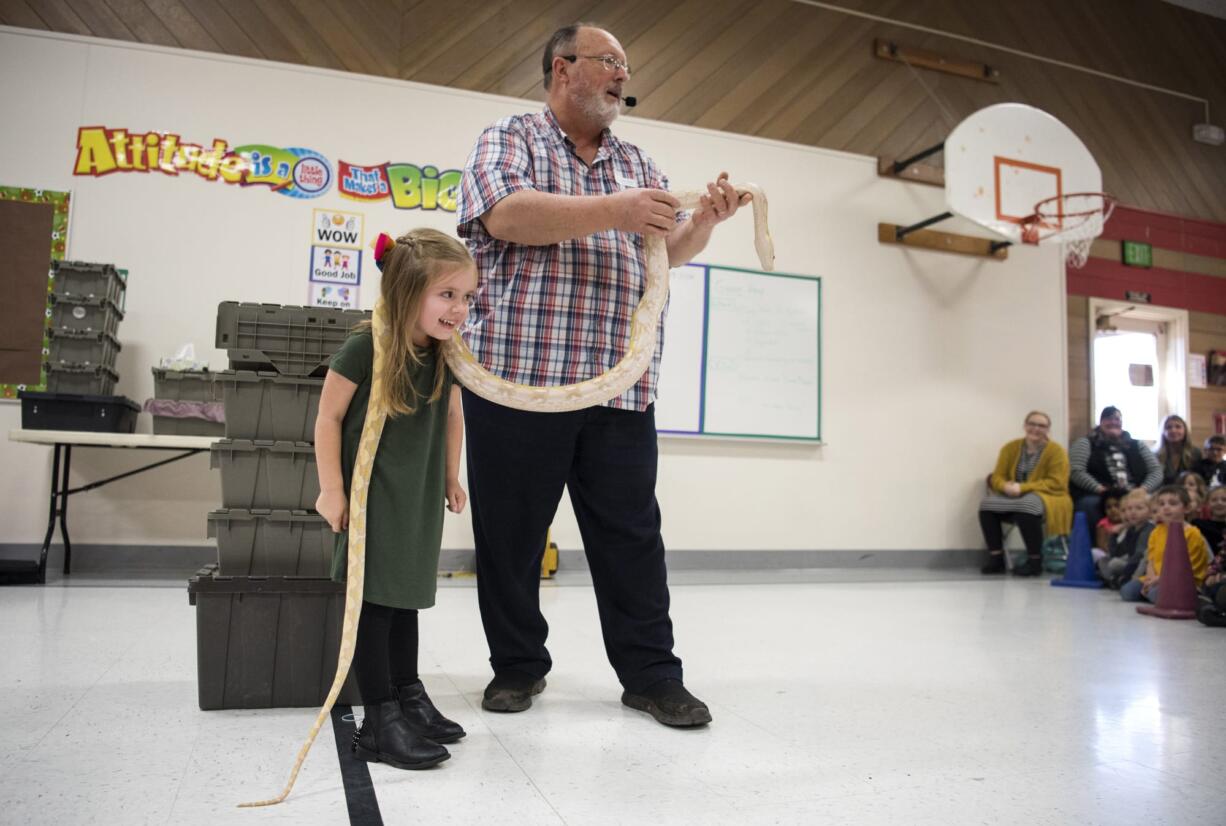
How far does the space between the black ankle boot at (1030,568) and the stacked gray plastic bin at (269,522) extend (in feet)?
18.5

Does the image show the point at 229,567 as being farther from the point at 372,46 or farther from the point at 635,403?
the point at 372,46

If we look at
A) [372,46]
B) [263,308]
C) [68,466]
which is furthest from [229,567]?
[372,46]

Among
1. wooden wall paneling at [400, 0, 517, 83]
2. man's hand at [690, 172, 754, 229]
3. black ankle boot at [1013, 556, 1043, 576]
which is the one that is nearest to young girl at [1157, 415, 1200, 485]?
black ankle boot at [1013, 556, 1043, 576]

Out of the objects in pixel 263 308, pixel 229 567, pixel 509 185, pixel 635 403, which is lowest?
pixel 229 567

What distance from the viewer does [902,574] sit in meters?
6.04

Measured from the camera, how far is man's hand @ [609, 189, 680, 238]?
174cm

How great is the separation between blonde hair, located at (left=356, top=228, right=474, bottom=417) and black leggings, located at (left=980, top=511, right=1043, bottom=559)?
19.4 feet

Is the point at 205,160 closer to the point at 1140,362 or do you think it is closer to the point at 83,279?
the point at 83,279

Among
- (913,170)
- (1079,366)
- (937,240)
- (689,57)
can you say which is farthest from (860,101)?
(1079,366)

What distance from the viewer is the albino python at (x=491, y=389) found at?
1.52m

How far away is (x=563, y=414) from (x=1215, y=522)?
456 centimetres

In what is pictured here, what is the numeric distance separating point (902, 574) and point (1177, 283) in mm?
4323

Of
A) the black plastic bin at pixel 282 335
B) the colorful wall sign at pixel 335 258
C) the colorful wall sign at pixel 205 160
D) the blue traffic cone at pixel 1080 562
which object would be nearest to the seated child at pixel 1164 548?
the blue traffic cone at pixel 1080 562

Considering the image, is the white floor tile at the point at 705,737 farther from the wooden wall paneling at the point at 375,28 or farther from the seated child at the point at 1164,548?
the wooden wall paneling at the point at 375,28
